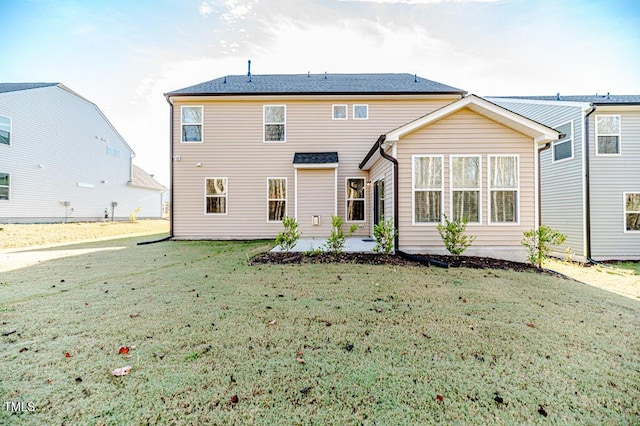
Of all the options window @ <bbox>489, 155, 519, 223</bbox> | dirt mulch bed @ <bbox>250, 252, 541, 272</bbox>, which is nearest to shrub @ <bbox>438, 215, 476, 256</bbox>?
dirt mulch bed @ <bbox>250, 252, 541, 272</bbox>

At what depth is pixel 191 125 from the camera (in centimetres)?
1029

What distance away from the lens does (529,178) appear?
6.39 meters

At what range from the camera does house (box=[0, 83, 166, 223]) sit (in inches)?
510

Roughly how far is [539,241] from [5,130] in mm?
21716

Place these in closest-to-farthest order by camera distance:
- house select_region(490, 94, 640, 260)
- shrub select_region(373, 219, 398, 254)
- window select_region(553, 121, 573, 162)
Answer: shrub select_region(373, 219, 398, 254)
house select_region(490, 94, 640, 260)
window select_region(553, 121, 573, 162)

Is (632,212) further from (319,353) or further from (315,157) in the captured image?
(319,353)

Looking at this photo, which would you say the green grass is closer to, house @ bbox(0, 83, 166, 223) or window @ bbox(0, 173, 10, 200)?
window @ bbox(0, 173, 10, 200)

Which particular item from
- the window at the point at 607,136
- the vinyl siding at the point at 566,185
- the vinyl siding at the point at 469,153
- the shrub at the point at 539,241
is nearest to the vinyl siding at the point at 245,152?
the vinyl siding at the point at 566,185

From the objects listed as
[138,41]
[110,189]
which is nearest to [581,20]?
[138,41]

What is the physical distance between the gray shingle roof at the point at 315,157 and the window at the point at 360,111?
1.74m

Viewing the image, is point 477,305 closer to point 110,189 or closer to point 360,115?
point 360,115

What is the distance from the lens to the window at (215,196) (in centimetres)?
1029

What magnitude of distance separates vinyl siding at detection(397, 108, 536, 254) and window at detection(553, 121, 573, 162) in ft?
12.0

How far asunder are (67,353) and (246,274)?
108 inches
